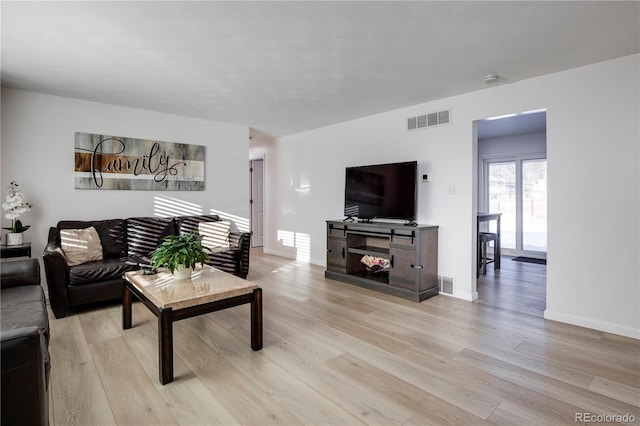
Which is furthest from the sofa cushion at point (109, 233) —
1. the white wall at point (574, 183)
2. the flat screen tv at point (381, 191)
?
the white wall at point (574, 183)

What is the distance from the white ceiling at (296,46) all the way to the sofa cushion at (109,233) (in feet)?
4.86

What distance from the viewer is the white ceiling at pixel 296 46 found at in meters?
2.13

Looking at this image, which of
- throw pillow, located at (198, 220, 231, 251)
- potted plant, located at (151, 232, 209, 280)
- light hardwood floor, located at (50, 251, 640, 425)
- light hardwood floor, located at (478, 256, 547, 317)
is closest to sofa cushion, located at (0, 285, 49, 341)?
light hardwood floor, located at (50, 251, 640, 425)

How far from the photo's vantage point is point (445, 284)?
4000 mm

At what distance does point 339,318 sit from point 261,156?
16.2 feet

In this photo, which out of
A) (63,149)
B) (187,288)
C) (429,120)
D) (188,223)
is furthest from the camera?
(188,223)

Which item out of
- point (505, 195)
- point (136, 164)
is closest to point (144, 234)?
point (136, 164)

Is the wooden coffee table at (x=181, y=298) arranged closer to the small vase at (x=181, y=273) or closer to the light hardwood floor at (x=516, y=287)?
the small vase at (x=181, y=273)

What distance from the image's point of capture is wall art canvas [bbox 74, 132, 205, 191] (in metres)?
4.03

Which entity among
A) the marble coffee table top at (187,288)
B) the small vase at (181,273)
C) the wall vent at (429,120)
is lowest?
the marble coffee table top at (187,288)

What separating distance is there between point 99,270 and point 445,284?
3.83m

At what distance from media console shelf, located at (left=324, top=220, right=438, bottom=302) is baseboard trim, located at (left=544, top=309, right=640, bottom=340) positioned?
3.90 ft

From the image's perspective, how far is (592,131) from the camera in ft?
9.64

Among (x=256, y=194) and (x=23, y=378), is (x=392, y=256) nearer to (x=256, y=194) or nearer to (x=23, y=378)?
(x=23, y=378)
